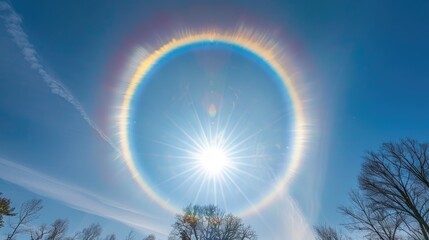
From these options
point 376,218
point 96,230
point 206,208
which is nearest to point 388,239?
point 376,218

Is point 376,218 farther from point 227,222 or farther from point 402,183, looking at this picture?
point 227,222

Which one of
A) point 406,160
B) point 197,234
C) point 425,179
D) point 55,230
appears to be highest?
point 406,160

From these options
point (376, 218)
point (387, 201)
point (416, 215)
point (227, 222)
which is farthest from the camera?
point (227, 222)

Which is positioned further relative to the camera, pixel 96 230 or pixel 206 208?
pixel 96 230

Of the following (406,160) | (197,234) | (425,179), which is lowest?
(197,234)

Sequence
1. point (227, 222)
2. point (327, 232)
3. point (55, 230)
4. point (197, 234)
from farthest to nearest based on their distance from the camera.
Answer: point (55, 230) < point (227, 222) < point (197, 234) < point (327, 232)

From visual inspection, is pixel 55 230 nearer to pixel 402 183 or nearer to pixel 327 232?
pixel 327 232

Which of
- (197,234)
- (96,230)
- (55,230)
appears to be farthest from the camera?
(96,230)

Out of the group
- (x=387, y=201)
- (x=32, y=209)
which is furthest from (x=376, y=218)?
(x=32, y=209)

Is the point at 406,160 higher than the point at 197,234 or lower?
higher
